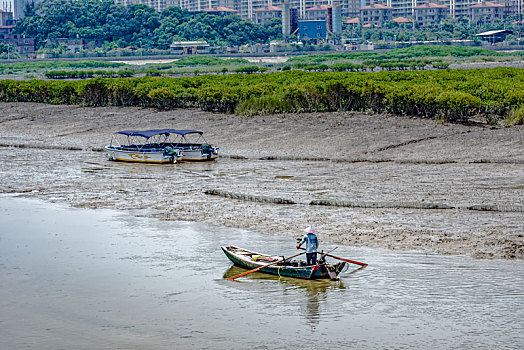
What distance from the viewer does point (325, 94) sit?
52.3 meters

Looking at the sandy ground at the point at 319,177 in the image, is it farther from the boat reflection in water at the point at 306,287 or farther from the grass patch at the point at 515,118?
the boat reflection in water at the point at 306,287

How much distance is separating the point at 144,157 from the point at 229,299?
2289 cm

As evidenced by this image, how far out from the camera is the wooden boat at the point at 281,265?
64.7ft

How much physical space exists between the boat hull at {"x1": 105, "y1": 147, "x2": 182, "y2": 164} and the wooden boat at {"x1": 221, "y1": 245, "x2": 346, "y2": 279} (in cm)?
1950

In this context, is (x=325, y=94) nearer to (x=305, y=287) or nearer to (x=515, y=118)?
(x=515, y=118)

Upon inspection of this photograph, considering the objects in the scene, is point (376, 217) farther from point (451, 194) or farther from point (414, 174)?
point (414, 174)

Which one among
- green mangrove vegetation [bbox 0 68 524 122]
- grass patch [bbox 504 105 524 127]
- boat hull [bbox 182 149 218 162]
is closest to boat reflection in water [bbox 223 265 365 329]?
boat hull [bbox 182 149 218 162]

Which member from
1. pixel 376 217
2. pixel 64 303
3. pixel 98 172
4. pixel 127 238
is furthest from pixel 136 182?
pixel 64 303

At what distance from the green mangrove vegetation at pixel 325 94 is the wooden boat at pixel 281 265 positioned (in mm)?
26274

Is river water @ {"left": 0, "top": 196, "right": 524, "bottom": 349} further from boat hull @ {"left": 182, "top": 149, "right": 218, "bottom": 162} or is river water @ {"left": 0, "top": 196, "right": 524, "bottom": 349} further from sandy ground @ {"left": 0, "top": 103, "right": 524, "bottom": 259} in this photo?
boat hull @ {"left": 182, "top": 149, "right": 218, "bottom": 162}

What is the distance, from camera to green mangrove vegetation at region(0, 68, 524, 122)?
1807 inches

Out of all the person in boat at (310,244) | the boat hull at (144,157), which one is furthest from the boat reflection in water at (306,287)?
the boat hull at (144,157)

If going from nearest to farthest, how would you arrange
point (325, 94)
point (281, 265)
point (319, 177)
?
1. point (281, 265)
2. point (319, 177)
3. point (325, 94)

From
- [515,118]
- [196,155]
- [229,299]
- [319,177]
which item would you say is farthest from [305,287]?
[515,118]
